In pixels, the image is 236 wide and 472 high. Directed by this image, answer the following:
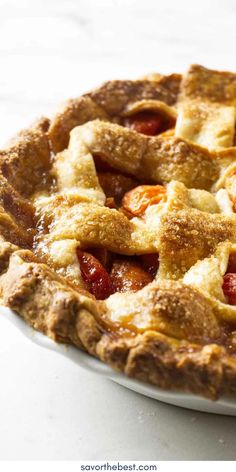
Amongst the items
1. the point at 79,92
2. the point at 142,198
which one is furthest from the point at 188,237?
the point at 79,92

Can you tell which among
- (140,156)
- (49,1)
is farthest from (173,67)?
(140,156)

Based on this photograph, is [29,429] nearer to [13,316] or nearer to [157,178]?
[13,316]

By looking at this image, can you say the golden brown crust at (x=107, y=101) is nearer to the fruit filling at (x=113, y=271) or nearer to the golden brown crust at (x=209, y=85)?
the golden brown crust at (x=209, y=85)

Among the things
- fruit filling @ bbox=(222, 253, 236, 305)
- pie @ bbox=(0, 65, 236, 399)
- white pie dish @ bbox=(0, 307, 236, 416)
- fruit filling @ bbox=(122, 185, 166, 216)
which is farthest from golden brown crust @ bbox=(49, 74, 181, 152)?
white pie dish @ bbox=(0, 307, 236, 416)

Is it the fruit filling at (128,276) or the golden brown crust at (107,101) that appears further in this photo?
the golden brown crust at (107,101)

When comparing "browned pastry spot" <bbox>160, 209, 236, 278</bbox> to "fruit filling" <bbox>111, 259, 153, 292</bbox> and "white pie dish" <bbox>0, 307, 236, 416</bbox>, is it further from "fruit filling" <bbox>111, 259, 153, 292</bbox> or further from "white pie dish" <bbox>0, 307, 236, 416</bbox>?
"white pie dish" <bbox>0, 307, 236, 416</bbox>

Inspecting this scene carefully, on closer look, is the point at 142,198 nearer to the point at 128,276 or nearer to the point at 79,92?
the point at 128,276

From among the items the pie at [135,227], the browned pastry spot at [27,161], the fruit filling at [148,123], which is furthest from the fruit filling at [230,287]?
the fruit filling at [148,123]
